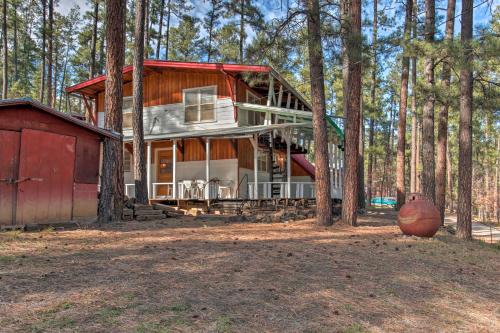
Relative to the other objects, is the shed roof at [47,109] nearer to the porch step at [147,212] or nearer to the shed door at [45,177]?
the shed door at [45,177]

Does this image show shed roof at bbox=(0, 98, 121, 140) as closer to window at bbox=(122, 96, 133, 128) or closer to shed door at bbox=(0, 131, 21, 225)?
shed door at bbox=(0, 131, 21, 225)

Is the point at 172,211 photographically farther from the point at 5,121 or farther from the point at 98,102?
the point at 98,102

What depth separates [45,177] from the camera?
9.09 metres

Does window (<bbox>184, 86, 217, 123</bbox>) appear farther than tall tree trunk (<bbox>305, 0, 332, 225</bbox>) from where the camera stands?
Answer: Yes

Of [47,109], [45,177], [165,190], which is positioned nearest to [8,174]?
[45,177]

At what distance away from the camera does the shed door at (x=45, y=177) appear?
8.67 meters

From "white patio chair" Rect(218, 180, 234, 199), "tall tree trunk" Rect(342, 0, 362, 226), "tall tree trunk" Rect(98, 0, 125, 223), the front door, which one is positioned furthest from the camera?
the front door

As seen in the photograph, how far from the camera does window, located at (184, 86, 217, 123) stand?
17219 mm

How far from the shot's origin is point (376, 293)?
4.86 meters

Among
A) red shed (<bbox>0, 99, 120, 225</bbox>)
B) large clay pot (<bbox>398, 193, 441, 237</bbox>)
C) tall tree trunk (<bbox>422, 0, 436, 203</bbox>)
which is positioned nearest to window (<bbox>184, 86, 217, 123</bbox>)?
red shed (<bbox>0, 99, 120, 225</bbox>)

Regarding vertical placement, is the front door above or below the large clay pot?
above

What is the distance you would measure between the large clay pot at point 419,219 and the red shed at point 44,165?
7.46 m

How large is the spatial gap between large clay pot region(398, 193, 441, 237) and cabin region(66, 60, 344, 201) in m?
6.34

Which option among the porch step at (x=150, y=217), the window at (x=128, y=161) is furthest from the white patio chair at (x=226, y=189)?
the window at (x=128, y=161)
